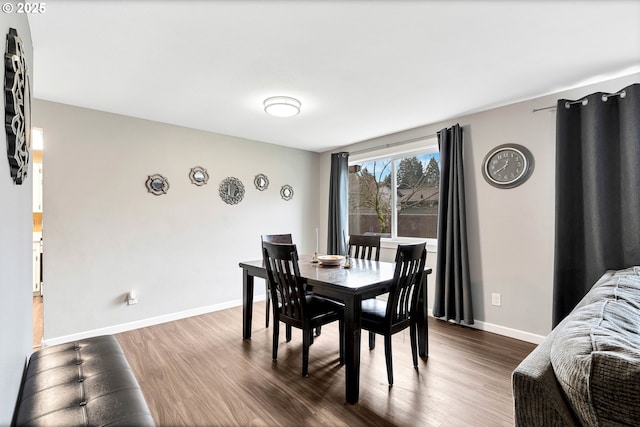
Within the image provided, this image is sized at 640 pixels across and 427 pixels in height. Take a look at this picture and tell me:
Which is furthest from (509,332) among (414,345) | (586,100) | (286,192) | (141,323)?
(141,323)

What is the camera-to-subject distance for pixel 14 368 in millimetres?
1216

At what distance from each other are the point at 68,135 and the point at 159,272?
5.49 feet

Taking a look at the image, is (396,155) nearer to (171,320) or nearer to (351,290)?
(351,290)

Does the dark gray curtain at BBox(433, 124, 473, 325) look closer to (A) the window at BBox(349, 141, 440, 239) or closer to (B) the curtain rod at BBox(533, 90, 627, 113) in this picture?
(A) the window at BBox(349, 141, 440, 239)

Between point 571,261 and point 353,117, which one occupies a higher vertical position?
point 353,117

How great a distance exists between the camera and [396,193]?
4.29 m

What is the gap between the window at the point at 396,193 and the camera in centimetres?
387

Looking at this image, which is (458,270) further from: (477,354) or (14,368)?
(14,368)

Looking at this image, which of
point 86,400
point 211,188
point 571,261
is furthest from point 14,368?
point 571,261

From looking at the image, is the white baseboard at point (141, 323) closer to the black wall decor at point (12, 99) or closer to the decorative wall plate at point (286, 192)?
the decorative wall plate at point (286, 192)

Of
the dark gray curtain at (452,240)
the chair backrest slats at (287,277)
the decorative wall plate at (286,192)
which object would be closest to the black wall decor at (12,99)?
the chair backrest slats at (287,277)

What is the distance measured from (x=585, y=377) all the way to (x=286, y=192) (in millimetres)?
4229

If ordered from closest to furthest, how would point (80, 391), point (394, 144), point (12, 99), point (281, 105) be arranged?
point (12, 99) → point (80, 391) → point (281, 105) → point (394, 144)

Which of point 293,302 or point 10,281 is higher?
point 10,281
